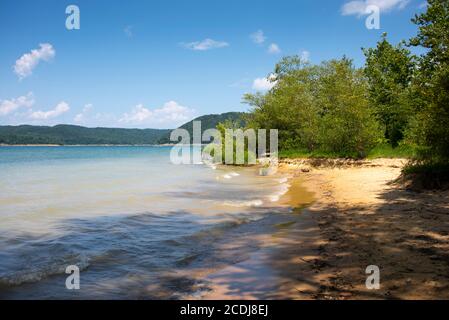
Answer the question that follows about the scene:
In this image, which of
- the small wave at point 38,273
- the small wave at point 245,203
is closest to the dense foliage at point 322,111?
the small wave at point 245,203

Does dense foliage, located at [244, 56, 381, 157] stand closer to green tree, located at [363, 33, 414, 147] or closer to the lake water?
green tree, located at [363, 33, 414, 147]

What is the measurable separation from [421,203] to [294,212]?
4350mm

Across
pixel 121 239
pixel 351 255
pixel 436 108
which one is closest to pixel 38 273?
pixel 121 239

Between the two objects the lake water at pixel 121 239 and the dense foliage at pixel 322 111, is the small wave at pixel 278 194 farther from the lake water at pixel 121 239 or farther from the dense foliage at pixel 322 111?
the dense foliage at pixel 322 111

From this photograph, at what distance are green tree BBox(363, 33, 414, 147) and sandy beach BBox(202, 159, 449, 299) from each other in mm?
27349

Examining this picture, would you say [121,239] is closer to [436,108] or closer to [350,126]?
[436,108]

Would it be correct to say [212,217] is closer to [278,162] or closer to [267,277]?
[267,277]

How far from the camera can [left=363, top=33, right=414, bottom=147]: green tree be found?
1540 inches

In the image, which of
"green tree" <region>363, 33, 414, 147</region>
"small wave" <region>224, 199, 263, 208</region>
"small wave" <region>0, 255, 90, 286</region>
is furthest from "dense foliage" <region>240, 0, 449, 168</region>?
"small wave" <region>0, 255, 90, 286</region>

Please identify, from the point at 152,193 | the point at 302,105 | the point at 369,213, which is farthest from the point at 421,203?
the point at 302,105

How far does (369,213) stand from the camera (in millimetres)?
11578

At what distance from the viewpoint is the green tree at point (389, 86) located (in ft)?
128

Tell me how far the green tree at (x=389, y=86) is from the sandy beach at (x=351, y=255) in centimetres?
2735

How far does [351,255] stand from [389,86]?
41.1 metres
